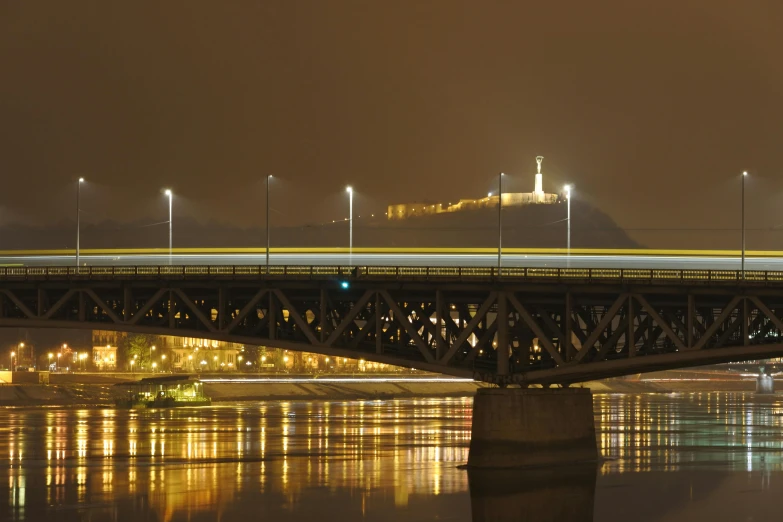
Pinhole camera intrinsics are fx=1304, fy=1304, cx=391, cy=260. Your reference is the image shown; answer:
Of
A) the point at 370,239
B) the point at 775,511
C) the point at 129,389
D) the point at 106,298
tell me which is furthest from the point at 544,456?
the point at 370,239

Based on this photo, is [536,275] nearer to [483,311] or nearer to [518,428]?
[483,311]

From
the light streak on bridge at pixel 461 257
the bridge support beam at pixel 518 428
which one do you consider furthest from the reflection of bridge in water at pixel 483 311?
the light streak on bridge at pixel 461 257

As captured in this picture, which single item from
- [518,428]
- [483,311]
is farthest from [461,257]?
[518,428]

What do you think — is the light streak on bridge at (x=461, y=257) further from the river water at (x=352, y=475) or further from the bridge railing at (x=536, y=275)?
the bridge railing at (x=536, y=275)

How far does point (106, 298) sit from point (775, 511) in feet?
142

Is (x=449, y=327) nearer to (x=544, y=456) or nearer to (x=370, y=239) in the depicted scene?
(x=544, y=456)

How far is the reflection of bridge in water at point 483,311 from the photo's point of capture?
68.4 metres

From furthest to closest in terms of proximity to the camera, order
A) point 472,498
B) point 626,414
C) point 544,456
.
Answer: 1. point 626,414
2. point 544,456
3. point 472,498

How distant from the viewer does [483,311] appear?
235 ft

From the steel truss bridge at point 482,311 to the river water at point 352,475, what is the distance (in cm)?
656

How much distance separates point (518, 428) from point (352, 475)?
9394mm

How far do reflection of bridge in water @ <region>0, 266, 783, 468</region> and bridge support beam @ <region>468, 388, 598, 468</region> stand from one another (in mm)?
339

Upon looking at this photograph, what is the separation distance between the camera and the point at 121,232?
530 ft

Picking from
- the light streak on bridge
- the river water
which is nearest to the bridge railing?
the river water
